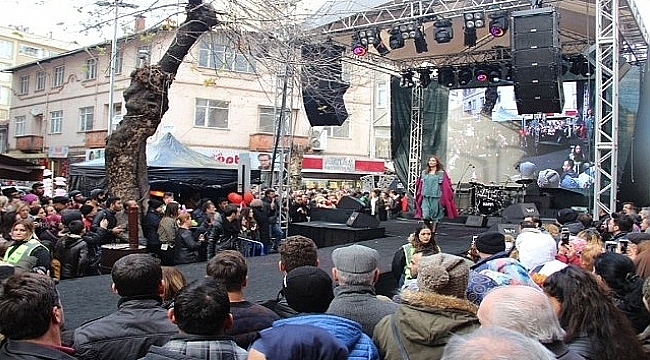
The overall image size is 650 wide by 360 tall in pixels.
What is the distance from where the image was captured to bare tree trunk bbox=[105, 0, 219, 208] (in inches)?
326

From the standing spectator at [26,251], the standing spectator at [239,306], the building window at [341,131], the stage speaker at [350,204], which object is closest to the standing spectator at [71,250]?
the standing spectator at [26,251]

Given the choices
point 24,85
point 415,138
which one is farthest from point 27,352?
point 24,85

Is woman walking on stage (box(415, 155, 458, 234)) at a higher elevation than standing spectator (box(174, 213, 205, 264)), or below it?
higher

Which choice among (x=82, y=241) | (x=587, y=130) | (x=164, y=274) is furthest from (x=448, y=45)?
(x=164, y=274)

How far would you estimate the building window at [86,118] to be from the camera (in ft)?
99.7

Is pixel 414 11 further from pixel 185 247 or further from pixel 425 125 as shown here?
pixel 185 247

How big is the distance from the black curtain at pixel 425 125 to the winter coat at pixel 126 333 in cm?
1662

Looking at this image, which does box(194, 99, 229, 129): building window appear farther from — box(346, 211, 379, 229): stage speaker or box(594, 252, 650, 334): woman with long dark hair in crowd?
box(594, 252, 650, 334): woman with long dark hair in crowd

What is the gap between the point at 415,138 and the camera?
62.3 feet

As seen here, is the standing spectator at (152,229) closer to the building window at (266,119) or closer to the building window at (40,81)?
the building window at (266,119)

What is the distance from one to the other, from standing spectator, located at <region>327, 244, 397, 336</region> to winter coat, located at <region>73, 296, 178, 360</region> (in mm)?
821

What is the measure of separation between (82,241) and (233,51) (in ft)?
13.2

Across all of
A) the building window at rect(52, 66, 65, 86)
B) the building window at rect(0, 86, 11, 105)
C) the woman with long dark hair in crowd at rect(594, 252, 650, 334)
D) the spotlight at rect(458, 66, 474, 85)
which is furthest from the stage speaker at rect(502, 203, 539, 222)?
the building window at rect(0, 86, 11, 105)

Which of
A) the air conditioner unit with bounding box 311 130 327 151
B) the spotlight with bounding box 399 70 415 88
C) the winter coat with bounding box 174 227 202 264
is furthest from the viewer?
the air conditioner unit with bounding box 311 130 327 151
